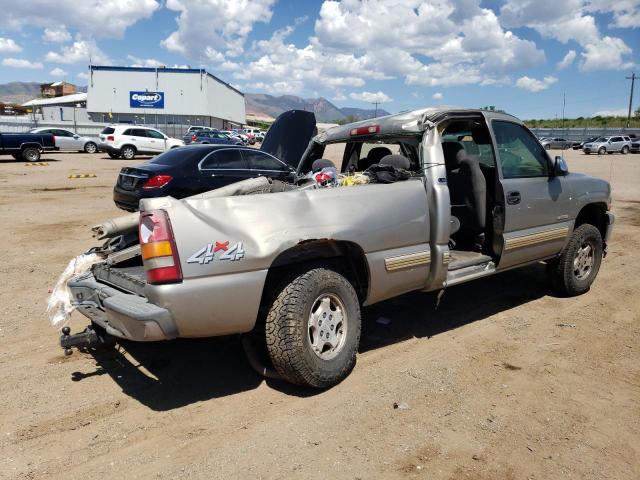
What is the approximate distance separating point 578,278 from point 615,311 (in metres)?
0.55

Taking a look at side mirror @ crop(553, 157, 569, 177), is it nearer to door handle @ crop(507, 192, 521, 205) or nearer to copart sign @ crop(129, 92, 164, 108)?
door handle @ crop(507, 192, 521, 205)

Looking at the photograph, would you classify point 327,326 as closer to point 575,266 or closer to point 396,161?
point 396,161

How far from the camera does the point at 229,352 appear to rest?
4.36m

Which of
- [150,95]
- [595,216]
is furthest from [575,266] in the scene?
[150,95]

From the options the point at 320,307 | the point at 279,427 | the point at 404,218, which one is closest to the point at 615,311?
the point at 404,218

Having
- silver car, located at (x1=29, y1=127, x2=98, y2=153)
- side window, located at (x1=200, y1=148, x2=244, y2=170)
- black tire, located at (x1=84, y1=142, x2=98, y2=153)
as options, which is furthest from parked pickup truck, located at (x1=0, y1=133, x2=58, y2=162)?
side window, located at (x1=200, y1=148, x2=244, y2=170)

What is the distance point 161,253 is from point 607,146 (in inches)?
1878

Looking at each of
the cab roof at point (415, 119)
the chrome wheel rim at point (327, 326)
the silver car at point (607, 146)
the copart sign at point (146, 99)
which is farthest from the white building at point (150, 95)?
the chrome wheel rim at point (327, 326)

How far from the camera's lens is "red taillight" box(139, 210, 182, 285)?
3041 millimetres

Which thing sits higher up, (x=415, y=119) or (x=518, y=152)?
(x=415, y=119)

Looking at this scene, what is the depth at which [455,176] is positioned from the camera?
16.5ft

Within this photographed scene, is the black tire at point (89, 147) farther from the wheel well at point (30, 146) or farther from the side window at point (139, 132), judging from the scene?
the wheel well at point (30, 146)

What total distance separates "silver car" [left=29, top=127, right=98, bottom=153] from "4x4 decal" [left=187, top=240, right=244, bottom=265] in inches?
1263

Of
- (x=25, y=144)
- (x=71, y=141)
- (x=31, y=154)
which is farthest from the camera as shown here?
(x=71, y=141)
